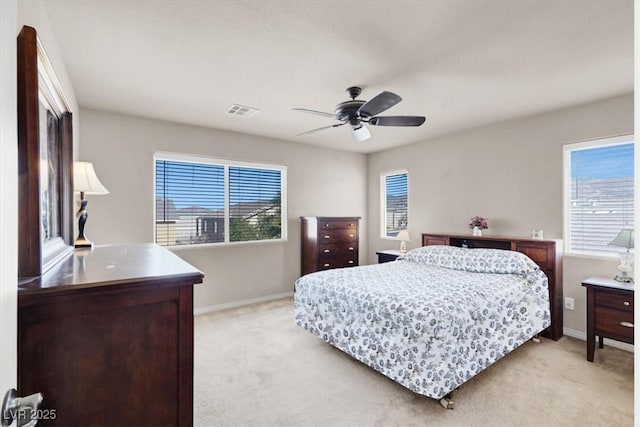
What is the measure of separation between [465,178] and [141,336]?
4.20 meters

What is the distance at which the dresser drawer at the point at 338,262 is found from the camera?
4.68 metres

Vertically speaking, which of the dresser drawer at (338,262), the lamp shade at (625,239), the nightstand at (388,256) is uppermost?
the lamp shade at (625,239)

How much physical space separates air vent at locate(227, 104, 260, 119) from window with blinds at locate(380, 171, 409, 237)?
2714 millimetres

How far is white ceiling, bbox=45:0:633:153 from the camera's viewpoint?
5.90 feet

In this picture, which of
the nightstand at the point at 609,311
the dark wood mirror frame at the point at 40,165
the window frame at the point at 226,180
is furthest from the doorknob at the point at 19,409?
the nightstand at the point at 609,311

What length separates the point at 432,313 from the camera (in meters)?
2.09

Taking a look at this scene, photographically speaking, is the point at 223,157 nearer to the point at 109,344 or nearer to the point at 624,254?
the point at 109,344

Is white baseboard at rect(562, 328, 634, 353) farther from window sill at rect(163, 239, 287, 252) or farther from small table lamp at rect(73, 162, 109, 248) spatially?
small table lamp at rect(73, 162, 109, 248)

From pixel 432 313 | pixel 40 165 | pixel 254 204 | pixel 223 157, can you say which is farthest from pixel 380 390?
pixel 223 157

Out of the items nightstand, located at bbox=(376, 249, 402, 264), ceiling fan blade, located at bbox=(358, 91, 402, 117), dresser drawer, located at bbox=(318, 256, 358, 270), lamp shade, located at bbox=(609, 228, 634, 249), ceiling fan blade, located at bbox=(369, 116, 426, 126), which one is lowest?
dresser drawer, located at bbox=(318, 256, 358, 270)

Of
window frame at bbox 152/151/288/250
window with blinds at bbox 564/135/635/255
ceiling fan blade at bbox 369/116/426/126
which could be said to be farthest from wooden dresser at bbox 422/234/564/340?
window frame at bbox 152/151/288/250

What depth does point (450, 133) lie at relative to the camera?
4.42 m

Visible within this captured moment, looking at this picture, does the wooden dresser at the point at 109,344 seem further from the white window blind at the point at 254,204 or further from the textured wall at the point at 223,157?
the white window blind at the point at 254,204

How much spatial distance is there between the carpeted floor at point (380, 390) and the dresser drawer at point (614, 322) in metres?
0.30
